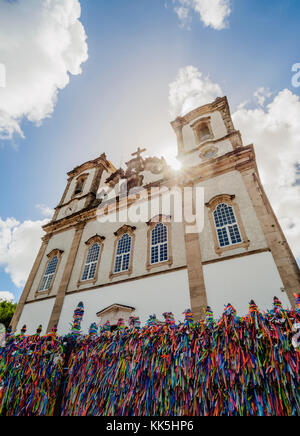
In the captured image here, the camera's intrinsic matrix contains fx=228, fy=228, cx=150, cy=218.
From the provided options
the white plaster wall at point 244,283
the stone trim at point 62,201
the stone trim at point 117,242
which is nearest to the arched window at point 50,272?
the stone trim at point 62,201

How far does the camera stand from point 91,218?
1622cm

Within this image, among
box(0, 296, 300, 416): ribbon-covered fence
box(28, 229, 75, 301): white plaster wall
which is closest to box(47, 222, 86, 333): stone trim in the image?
box(28, 229, 75, 301): white plaster wall

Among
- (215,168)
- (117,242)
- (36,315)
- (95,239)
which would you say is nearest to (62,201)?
(95,239)

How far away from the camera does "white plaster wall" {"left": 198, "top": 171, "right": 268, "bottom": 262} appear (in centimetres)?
973

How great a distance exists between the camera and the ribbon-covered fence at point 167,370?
12.3 ft

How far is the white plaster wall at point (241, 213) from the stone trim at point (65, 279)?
27.4ft

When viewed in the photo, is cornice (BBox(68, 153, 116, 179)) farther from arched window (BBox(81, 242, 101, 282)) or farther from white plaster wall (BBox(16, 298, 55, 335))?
white plaster wall (BBox(16, 298, 55, 335))

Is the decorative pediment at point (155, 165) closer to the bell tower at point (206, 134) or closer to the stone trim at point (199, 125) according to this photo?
the bell tower at point (206, 134)

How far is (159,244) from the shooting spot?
12086 millimetres

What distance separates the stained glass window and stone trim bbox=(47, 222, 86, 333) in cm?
148

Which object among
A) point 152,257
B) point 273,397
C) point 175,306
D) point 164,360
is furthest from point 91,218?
point 273,397

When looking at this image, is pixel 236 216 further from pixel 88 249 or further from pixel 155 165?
pixel 88 249
